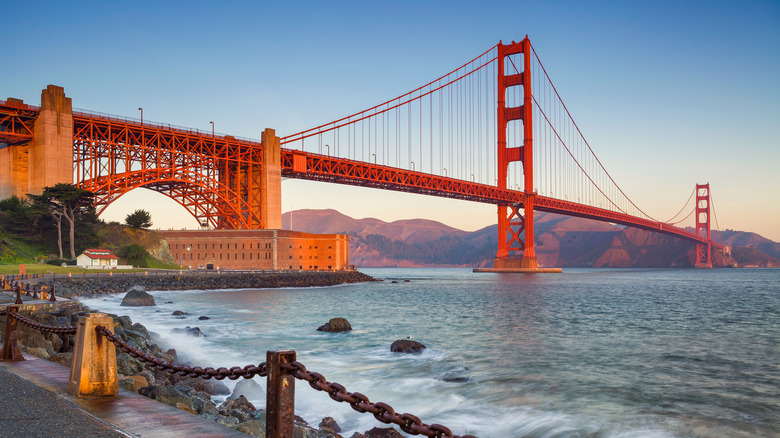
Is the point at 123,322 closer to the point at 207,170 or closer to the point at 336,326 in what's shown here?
the point at 336,326

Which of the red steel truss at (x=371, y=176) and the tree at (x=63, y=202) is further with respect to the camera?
the red steel truss at (x=371, y=176)

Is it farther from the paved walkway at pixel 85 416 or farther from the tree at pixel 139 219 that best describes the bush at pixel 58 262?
the paved walkway at pixel 85 416

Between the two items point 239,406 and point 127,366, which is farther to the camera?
point 127,366

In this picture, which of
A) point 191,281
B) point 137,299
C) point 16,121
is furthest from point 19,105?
point 137,299

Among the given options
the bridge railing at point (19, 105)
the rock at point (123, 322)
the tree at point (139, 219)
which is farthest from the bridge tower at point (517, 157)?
the rock at point (123, 322)

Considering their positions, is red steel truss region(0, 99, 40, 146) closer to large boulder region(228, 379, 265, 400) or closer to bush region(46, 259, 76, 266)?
bush region(46, 259, 76, 266)

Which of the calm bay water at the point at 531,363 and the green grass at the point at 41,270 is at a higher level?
the green grass at the point at 41,270

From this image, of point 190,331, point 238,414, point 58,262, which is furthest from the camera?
point 58,262

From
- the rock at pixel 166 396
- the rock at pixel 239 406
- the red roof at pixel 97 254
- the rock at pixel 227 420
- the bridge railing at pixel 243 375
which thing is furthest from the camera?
the red roof at pixel 97 254
